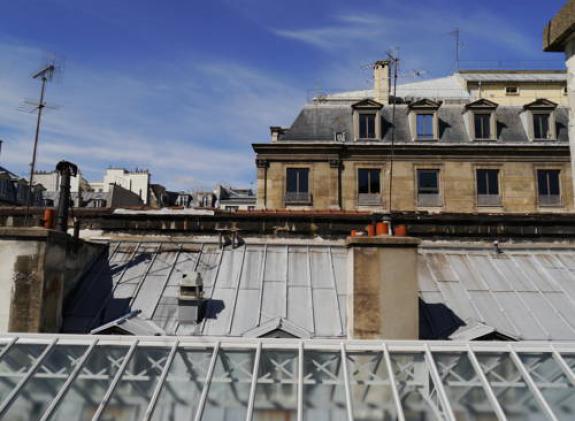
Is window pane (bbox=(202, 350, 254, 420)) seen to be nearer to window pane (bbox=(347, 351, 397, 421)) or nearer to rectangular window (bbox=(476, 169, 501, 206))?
window pane (bbox=(347, 351, 397, 421))

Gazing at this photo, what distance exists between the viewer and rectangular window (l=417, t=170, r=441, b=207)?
83.0ft

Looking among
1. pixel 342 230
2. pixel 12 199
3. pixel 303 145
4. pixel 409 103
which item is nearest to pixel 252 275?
pixel 342 230

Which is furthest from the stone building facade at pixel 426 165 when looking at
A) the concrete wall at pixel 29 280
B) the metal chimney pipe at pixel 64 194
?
the concrete wall at pixel 29 280

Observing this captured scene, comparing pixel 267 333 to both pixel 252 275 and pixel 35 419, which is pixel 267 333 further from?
Result: pixel 35 419

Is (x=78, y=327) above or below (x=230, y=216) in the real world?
below

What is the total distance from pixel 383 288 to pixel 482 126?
2043cm

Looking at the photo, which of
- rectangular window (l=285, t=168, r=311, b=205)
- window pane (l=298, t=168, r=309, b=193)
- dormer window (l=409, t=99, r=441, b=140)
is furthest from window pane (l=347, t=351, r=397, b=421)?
dormer window (l=409, t=99, r=441, b=140)

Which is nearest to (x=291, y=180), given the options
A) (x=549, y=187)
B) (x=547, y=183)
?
(x=547, y=183)

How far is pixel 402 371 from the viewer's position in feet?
19.8

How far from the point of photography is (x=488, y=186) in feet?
84.0

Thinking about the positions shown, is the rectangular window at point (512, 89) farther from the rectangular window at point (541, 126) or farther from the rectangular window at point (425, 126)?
the rectangular window at point (425, 126)

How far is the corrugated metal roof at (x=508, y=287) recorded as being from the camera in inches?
381

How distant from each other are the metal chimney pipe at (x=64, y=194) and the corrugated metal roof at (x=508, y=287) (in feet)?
25.9

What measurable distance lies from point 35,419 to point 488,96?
43.7 metres
